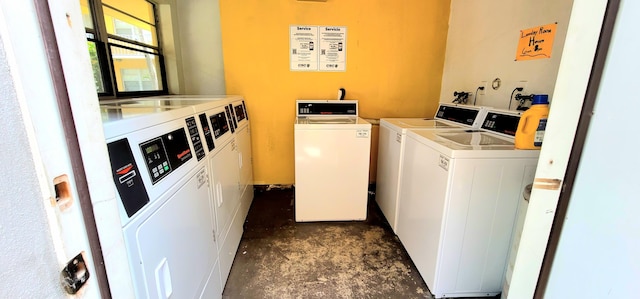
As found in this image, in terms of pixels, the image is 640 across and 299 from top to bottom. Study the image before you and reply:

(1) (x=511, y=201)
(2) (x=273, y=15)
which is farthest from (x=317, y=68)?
(1) (x=511, y=201)

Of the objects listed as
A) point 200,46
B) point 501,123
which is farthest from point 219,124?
point 501,123

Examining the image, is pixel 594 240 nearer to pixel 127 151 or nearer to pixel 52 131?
pixel 52 131

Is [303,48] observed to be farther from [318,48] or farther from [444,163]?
[444,163]

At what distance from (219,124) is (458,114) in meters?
1.98

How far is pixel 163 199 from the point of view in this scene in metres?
0.95

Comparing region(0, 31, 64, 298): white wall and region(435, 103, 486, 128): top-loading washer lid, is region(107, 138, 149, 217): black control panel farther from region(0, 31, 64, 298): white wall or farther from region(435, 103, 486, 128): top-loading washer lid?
region(435, 103, 486, 128): top-loading washer lid

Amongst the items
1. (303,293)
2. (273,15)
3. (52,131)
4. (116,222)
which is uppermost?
(273,15)

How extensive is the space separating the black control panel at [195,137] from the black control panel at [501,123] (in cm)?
190

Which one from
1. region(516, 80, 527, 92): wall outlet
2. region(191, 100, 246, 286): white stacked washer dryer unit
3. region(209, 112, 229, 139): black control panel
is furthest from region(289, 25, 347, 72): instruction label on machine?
region(516, 80, 527, 92): wall outlet

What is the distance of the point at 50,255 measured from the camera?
1.22ft

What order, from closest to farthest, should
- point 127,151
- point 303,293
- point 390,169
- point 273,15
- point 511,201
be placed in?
1. point 127,151
2. point 511,201
3. point 303,293
4. point 390,169
5. point 273,15

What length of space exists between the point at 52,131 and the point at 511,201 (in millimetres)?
1853

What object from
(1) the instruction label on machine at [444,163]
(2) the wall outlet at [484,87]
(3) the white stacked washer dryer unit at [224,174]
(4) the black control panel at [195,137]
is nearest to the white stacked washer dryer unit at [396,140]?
(2) the wall outlet at [484,87]

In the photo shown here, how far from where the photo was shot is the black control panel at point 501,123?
1.71m
